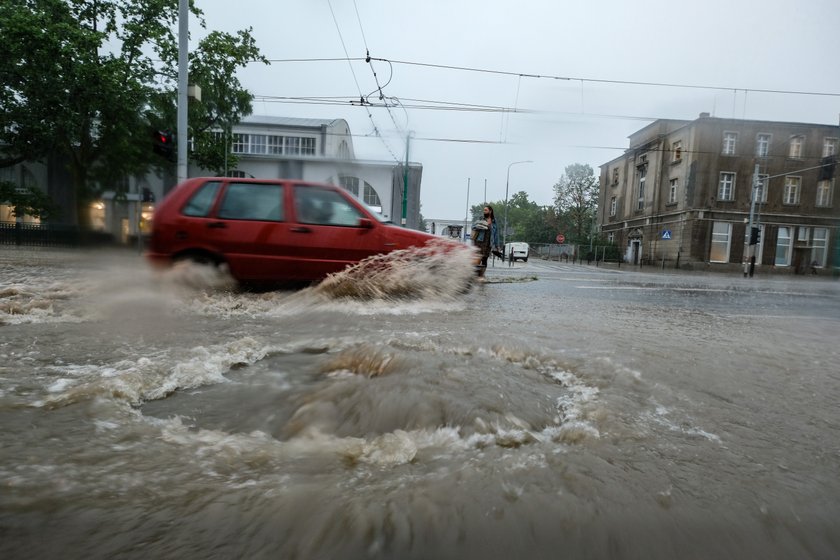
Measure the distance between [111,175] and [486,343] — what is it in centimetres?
1300

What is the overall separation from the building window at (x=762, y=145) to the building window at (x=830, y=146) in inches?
150

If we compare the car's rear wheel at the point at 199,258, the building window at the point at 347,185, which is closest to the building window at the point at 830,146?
the building window at the point at 347,185

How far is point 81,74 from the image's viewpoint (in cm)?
1886

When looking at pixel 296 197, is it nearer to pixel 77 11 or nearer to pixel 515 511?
pixel 515 511

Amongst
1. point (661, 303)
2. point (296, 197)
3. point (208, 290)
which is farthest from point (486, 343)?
point (661, 303)

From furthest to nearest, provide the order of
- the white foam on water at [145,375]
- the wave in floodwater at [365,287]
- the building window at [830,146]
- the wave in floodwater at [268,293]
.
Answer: the building window at [830,146] → the wave in floodwater at [365,287] → the wave in floodwater at [268,293] → the white foam on water at [145,375]

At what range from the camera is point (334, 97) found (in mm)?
16250

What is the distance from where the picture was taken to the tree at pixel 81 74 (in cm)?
1869

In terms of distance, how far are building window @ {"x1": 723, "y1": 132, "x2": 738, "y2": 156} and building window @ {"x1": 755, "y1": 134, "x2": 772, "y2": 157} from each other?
4.48 ft

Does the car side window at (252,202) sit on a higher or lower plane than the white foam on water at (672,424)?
higher

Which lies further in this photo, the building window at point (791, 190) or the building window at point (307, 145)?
the building window at point (791, 190)

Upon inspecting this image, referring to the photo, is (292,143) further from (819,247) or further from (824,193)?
(819,247)

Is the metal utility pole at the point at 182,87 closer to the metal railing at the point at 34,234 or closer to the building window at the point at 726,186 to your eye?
the metal railing at the point at 34,234

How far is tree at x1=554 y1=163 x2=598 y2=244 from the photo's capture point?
6494 cm
